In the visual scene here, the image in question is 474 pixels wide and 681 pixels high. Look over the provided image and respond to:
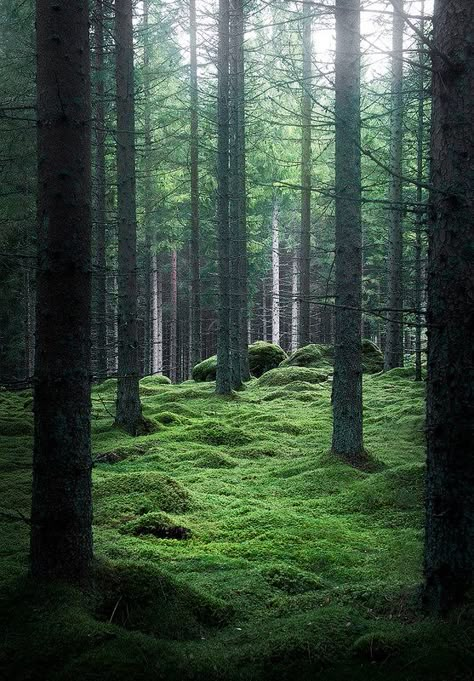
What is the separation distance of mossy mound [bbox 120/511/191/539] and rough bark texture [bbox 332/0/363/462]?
3216 millimetres

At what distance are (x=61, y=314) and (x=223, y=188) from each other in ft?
38.1

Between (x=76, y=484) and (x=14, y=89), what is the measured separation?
13837 mm

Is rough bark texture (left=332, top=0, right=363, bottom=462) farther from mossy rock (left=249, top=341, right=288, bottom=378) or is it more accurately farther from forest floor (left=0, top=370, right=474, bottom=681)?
mossy rock (left=249, top=341, right=288, bottom=378)

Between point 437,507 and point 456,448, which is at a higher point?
point 456,448

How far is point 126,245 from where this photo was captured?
1099cm

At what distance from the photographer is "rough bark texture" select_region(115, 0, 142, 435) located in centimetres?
1086

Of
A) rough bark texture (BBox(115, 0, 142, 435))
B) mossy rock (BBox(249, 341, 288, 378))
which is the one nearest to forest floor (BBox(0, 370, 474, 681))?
rough bark texture (BBox(115, 0, 142, 435))

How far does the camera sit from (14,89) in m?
14.9

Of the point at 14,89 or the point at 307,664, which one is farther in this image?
the point at 14,89

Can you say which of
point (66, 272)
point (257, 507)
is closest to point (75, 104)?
point (66, 272)

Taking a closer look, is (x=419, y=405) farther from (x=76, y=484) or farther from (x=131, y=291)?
(x=76, y=484)

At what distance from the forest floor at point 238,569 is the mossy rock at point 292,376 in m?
6.66

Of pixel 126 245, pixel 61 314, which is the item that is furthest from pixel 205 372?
pixel 61 314

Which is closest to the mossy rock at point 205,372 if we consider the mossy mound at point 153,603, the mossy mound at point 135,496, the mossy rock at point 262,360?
the mossy rock at point 262,360
